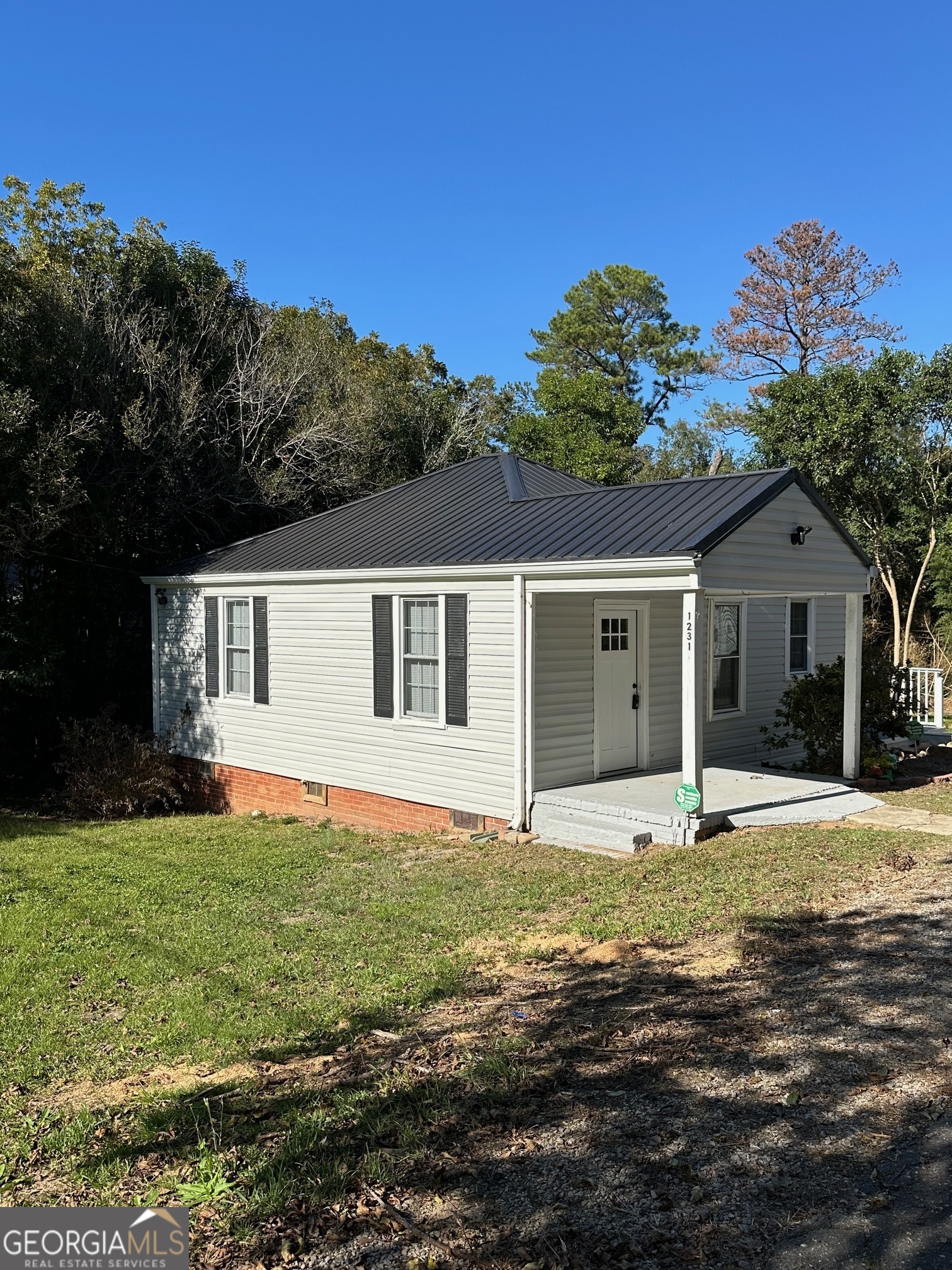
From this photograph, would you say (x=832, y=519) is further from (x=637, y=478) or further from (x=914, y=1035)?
(x=637, y=478)

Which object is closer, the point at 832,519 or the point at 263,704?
the point at 832,519

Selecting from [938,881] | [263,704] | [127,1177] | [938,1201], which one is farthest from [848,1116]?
[263,704]

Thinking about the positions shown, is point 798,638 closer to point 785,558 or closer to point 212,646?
point 785,558

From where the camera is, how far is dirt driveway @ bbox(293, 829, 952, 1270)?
309 cm

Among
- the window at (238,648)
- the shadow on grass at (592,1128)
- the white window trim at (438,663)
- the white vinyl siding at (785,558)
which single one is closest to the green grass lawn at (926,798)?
the white vinyl siding at (785,558)

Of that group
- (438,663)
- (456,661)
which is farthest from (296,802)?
(456,661)

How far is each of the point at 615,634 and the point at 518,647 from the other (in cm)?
175

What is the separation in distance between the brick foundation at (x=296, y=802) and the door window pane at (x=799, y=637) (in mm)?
5972

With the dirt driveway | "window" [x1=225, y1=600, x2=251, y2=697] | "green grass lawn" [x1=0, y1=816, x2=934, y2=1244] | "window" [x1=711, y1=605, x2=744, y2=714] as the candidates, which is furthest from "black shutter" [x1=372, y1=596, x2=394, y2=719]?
the dirt driveway

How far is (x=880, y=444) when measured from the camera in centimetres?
2150

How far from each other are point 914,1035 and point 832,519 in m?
7.64

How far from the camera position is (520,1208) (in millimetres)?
3275

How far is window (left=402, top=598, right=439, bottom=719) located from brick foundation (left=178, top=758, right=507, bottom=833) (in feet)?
3.82

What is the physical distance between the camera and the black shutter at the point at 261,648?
537 inches
